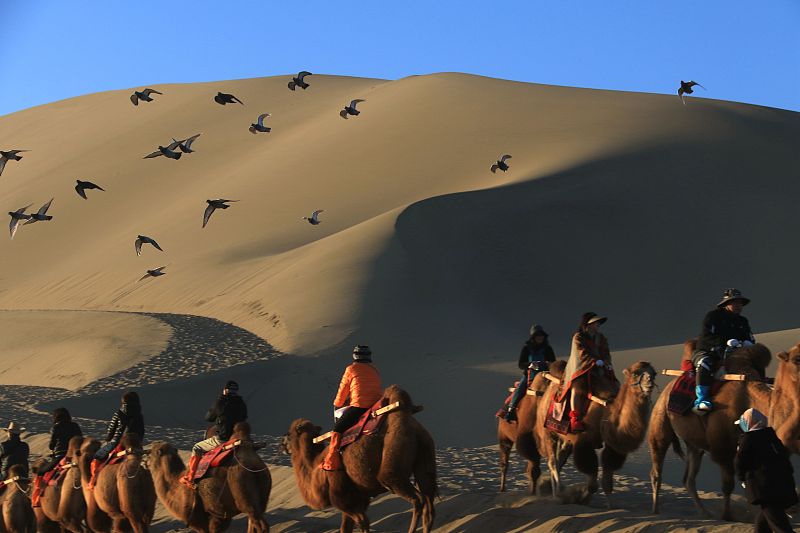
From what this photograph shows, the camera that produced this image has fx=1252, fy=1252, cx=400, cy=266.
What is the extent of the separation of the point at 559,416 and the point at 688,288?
1122 inches

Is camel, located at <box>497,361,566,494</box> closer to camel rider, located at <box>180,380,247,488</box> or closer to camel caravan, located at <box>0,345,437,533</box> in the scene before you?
camel caravan, located at <box>0,345,437,533</box>

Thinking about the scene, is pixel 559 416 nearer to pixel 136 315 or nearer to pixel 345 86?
pixel 136 315

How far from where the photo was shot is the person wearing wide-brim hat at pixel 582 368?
1443 cm

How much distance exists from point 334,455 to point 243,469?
0.99 m

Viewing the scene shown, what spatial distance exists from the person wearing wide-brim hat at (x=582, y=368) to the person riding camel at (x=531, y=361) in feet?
5.97

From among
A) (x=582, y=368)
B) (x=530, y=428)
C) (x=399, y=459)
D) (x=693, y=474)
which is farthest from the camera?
(x=530, y=428)

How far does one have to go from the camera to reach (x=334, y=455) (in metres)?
13.5

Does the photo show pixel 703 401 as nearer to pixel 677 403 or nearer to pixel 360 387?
pixel 677 403

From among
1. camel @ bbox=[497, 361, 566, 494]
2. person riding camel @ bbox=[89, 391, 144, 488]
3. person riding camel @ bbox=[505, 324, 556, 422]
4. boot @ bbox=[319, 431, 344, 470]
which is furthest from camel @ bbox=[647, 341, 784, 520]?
person riding camel @ bbox=[89, 391, 144, 488]

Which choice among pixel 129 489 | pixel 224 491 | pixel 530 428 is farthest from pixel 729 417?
pixel 129 489

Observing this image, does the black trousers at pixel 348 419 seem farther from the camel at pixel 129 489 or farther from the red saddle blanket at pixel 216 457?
the camel at pixel 129 489

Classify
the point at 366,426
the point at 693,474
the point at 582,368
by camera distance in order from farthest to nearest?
the point at 582,368
the point at 693,474
the point at 366,426

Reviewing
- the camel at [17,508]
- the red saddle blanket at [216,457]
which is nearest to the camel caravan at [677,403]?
the red saddle blanket at [216,457]

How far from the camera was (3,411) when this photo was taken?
27.3m
